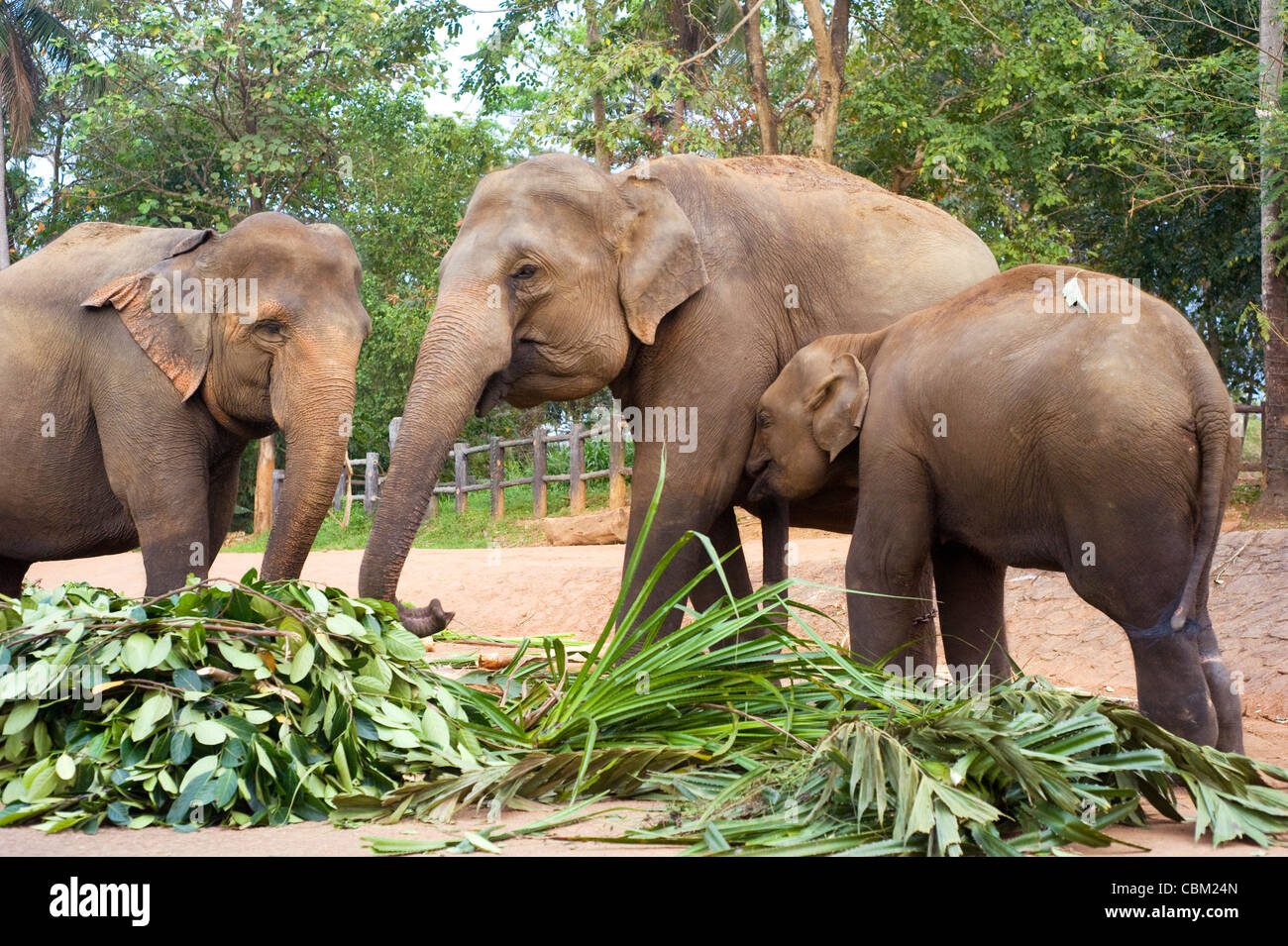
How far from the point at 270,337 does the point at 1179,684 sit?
4.31m

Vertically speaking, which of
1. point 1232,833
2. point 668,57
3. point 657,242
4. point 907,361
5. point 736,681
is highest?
point 668,57

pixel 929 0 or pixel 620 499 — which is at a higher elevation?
pixel 929 0

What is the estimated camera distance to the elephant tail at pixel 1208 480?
4340 millimetres

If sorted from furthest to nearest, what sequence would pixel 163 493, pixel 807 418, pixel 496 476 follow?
pixel 496 476 < pixel 163 493 < pixel 807 418

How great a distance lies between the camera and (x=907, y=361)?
207 inches

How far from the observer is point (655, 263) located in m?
5.82

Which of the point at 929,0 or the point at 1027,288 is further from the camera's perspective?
the point at 929,0

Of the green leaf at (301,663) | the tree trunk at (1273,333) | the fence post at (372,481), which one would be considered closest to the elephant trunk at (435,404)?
the green leaf at (301,663)

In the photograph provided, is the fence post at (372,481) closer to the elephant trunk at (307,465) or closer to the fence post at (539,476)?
the fence post at (539,476)

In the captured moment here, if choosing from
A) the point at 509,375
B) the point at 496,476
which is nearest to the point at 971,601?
the point at 509,375

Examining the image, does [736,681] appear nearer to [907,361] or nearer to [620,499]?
[907,361]

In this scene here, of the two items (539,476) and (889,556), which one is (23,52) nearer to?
(539,476)

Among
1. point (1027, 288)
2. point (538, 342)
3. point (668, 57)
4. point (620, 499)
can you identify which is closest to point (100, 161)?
point (620, 499)

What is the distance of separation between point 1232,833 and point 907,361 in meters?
2.33
